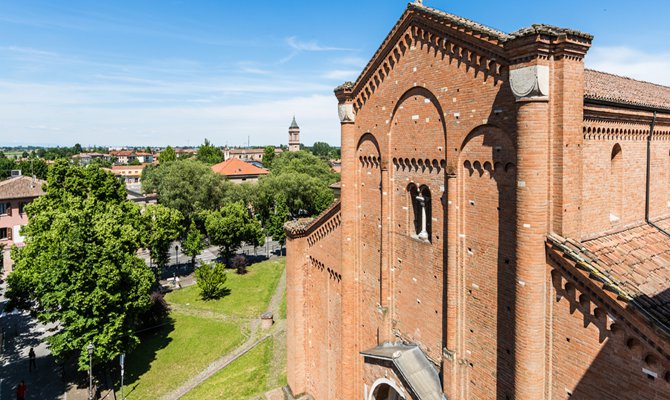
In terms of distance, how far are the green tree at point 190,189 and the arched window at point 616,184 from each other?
4226 cm

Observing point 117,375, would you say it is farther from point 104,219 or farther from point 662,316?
point 662,316

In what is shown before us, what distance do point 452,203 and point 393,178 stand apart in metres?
2.92

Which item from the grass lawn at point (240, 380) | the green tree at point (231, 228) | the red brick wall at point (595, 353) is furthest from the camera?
the green tree at point (231, 228)

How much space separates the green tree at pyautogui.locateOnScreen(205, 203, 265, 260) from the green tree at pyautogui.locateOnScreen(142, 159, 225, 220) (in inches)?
173

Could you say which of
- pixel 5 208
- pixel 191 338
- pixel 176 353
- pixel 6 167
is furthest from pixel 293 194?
pixel 6 167

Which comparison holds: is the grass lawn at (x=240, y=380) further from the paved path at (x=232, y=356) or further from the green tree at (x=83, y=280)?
the green tree at (x=83, y=280)

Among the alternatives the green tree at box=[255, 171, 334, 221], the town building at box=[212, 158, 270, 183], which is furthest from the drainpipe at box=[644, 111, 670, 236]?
the town building at box=[212, 158, 270, 183]

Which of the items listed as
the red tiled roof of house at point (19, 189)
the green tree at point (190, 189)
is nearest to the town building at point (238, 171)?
the green tree at point (190, 189)

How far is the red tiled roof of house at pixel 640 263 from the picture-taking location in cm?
732

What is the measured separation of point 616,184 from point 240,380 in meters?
18.7

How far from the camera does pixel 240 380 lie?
2116cm

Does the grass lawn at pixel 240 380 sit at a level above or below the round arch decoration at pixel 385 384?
below

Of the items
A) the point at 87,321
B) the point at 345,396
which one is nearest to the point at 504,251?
the point at 345,396

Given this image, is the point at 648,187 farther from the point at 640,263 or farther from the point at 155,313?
the point at 155,313
